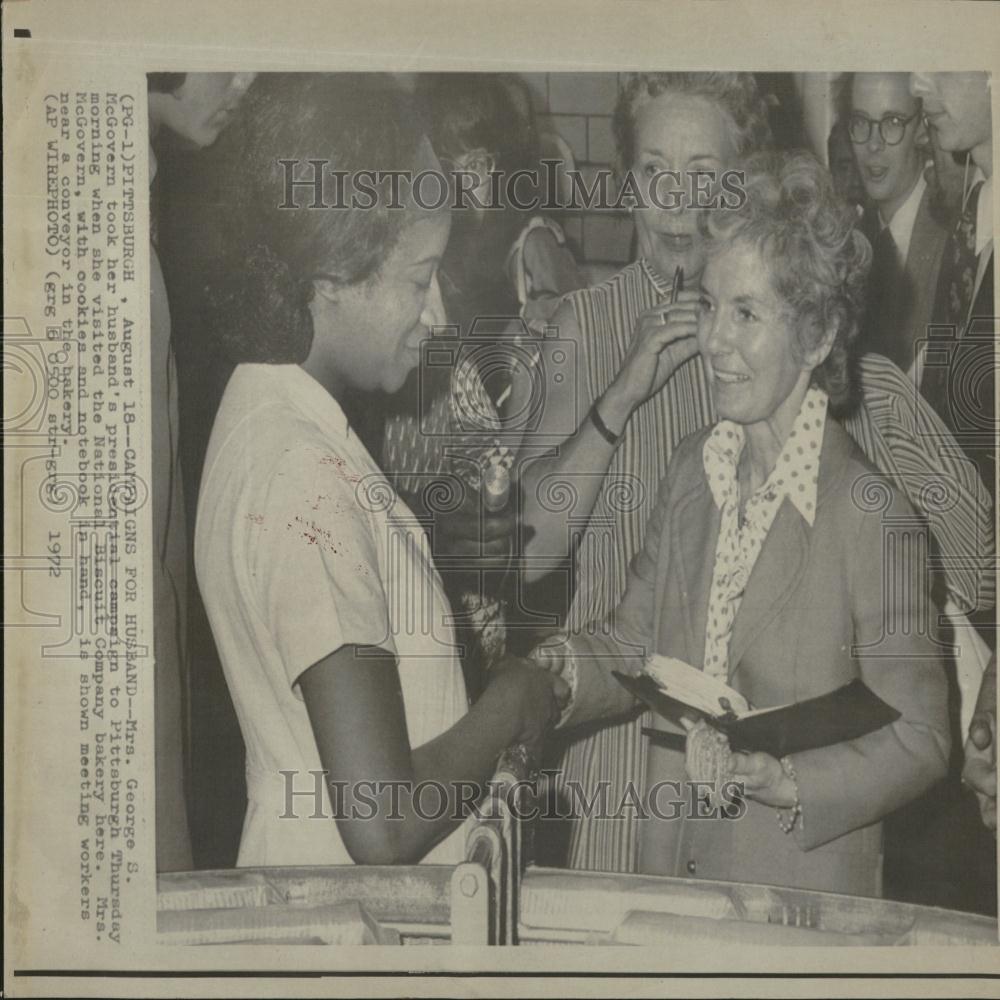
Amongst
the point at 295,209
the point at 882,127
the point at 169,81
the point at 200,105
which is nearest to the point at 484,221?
the point at 295,209

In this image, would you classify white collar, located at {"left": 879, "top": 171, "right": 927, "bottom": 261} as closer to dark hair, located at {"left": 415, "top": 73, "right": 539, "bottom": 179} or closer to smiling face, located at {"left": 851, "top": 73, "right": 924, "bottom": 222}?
smiling face, located at {"left": 851, "top": 73, "right": 924, "bottom": 222}

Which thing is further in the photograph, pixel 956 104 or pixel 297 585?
pixel 956 104

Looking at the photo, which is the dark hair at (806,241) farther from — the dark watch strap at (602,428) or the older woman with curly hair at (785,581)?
the dark watch strap at (602,428)

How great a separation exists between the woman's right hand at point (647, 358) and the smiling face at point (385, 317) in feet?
1.82

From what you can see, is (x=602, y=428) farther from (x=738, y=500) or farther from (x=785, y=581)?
(x=785, y=581)

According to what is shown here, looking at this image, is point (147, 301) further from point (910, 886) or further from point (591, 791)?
point (910, 886)

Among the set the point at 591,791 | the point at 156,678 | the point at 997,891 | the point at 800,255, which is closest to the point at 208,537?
the point at 156,678

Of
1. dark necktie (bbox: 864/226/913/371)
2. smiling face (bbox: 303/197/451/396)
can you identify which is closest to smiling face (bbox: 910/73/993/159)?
dark necktie (bbox: 864/226/913/371)

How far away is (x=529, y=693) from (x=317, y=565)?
27.9 inches

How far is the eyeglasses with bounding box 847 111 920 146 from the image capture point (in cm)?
380

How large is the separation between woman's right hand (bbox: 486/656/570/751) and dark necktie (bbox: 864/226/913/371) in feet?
4.39

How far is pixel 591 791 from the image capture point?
12.4ft

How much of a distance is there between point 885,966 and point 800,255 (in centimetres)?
206

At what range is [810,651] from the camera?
3742 millimetres
